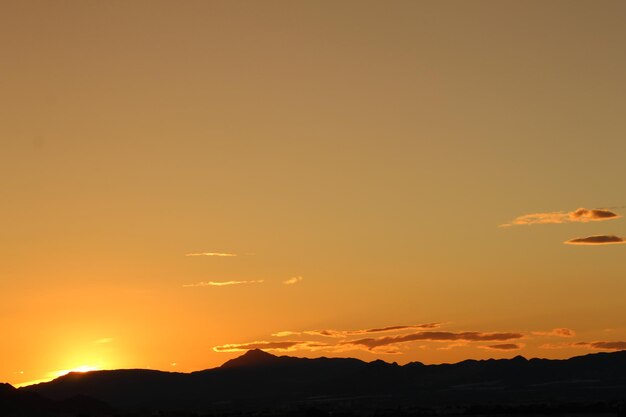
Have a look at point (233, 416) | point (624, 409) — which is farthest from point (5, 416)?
point (624, 409)

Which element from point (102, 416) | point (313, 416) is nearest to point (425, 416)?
point (313, 416)

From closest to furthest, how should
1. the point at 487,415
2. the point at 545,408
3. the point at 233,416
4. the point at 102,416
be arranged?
the point at 487,415 → the point at 545,408 → the point at 233,416 → the point at 102,416

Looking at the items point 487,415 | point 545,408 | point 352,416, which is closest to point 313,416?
point 352,416

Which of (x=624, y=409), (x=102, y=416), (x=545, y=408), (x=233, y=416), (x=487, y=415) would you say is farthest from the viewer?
(x=102, y=416)

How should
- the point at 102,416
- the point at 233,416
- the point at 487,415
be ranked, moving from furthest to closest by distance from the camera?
the point at 102,416 < the point at 233,416 < the point at 487,415

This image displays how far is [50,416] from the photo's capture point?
200 metres

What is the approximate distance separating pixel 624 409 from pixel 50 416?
11104 centimetres

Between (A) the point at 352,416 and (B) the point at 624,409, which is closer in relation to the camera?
(B) the point at 624,409

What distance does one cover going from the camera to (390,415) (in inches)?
5733

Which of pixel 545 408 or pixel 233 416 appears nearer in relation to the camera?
pixel 545 408

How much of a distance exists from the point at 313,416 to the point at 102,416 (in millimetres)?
64361

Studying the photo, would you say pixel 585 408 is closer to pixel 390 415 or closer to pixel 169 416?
pixel 390 415

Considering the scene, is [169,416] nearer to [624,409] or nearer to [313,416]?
[313,416]

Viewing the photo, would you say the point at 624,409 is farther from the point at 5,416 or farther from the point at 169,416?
the point at 5,416
